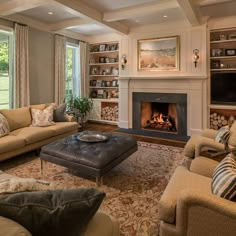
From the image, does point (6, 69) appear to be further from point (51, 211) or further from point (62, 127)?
point (51, 211)

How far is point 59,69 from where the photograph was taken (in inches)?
232

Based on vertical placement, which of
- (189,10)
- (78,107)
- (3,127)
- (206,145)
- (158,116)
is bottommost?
(206,145)

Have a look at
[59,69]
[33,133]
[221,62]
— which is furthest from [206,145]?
[59,69]

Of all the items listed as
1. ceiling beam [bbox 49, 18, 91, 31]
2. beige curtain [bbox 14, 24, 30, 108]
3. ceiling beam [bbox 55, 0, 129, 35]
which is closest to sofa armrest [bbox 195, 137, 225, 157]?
ceiling beam [bbox 55, 0, 129, 35]

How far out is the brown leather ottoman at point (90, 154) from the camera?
8.36ft

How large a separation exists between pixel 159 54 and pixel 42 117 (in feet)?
10.7

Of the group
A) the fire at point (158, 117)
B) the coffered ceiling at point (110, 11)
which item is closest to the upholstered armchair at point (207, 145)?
the coffered ceiling at point (110, 11)

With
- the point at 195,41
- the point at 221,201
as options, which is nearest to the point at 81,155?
the point at 221,201

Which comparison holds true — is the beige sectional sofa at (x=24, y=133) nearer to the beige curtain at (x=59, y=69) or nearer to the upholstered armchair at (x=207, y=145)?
the beige curtain at (x=59, y=69)

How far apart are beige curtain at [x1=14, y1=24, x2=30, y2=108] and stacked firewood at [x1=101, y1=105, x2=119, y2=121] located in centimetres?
254

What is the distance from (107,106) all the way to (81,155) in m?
4.28

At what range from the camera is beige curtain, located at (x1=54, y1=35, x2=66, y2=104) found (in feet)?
19.0

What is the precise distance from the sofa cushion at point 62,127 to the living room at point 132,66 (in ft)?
0.12

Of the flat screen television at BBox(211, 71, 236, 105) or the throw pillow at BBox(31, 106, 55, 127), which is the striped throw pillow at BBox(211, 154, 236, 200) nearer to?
the throw pillow at BBox(31, 106, 55, 127)
